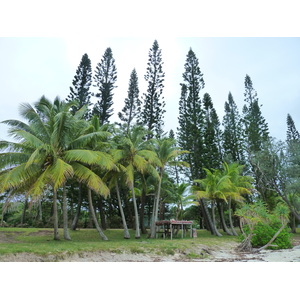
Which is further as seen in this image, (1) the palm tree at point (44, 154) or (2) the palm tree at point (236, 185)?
(2) the palm tree at point (236, 185)

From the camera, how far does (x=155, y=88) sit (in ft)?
56.7

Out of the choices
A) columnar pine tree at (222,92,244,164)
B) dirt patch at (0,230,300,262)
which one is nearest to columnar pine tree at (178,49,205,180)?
columnar pine tree at (222,92,244,164)

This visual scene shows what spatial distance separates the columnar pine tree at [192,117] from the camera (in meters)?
17.5

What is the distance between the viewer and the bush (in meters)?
9.88

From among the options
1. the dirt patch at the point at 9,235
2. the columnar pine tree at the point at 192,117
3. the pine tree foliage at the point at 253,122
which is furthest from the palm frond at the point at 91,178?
the pine tree foliage at the point at 253,122

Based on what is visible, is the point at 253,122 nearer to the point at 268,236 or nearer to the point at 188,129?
the point at 188,129

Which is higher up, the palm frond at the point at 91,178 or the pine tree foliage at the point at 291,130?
the pine tree foliage at the point at 291,130

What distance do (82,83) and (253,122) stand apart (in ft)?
38.6

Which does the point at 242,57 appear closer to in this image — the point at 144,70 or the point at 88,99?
the point at 144,70

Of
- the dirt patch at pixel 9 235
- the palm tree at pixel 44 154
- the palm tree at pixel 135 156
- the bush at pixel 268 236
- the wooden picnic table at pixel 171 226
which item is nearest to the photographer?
the palm tree at pixel 44 154

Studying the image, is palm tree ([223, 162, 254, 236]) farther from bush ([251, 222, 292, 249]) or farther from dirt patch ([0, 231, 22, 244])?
dirt patch ([0, 231, 22, 244])

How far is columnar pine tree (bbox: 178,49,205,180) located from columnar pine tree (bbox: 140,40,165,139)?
1.90m

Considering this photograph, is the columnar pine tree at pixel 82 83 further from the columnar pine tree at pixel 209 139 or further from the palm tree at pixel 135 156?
the columnar pine tree at pixel 209 139

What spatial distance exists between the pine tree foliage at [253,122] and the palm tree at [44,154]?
12054mm
